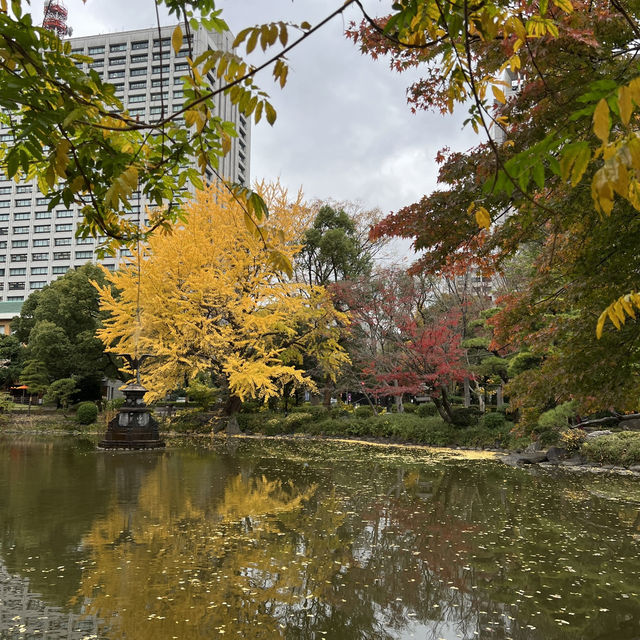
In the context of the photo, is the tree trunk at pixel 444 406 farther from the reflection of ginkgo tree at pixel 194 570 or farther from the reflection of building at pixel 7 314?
the reflection of building at pixel 7 314

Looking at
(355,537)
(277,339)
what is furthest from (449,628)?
(277,339)

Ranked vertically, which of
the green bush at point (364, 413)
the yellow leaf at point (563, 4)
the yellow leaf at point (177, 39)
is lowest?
the green bush at point (364, 413)

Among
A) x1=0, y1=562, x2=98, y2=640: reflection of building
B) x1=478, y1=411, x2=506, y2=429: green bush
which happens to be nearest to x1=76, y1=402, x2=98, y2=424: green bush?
x1=478, y1=411, x2=506, y2=429: green bush

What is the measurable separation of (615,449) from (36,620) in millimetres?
12442

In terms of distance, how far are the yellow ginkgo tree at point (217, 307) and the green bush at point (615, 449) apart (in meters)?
10.5

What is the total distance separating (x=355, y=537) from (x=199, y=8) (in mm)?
5424

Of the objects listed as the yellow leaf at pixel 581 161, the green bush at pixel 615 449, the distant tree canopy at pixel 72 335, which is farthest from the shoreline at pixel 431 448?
the yellow leaf at pixel 581 161

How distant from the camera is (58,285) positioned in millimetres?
31234

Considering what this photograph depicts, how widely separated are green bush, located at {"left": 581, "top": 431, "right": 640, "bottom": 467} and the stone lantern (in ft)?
41.4

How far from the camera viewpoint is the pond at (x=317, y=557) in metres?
3.58

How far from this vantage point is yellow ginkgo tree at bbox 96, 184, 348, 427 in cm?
1891

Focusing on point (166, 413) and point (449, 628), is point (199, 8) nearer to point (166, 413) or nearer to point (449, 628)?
point (449, 628)

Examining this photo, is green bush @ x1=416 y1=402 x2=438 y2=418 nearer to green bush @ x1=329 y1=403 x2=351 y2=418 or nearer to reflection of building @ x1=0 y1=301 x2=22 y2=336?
green bush @ x1=329 y1=403 x2=351 y2=418

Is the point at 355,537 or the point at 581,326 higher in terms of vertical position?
the point at 581,326
